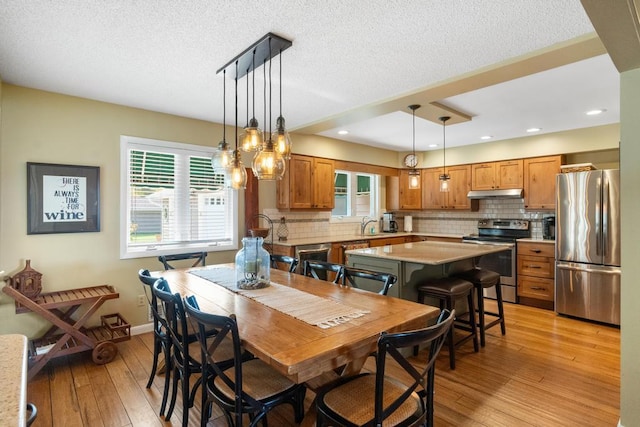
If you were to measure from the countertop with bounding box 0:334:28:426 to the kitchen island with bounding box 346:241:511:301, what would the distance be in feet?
8.38

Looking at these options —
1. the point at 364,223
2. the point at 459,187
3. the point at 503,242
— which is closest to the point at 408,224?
the point at 364,223

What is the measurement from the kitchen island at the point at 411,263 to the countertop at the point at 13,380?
8.38 feet

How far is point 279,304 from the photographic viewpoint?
77.6 inches

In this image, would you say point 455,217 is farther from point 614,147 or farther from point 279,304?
point 279,304

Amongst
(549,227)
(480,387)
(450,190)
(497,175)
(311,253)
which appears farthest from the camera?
(450,190)

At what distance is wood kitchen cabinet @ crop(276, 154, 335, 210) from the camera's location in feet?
15.8

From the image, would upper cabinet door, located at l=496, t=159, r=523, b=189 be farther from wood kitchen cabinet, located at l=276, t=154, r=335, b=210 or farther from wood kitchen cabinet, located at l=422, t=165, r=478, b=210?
wood kitchen cabinet, located at l=276, t=154, r=335, b=210

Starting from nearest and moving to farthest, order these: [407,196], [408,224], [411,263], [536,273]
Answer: [411,263] → [536,273] → [407,196] → [408,224]

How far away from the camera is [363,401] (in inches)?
59.5

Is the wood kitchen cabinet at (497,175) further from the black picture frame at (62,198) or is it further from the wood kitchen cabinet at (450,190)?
the black picture frame at (62,198)

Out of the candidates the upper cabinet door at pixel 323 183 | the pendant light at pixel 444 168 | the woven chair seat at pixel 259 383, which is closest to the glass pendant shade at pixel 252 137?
the woven chair seat at pixel 259 383

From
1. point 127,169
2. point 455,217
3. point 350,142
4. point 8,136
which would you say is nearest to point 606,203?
point 455,217

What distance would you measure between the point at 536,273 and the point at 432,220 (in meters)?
2.25

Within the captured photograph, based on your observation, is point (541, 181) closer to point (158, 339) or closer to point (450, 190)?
point (450, 190)
